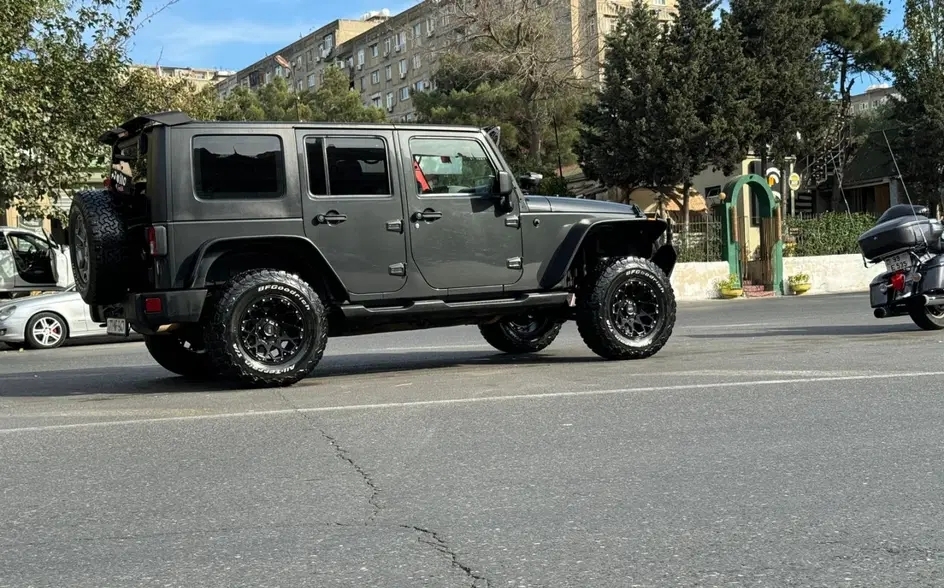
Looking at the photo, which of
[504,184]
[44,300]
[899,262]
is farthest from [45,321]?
[899,262]

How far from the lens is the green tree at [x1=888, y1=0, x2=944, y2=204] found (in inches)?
1625

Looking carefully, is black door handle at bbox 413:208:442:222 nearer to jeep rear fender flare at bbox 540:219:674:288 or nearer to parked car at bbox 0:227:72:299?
jeep rear fender flare at bbox 540:219:674:288

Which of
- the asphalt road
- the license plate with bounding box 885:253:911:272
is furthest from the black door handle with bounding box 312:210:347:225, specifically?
the license plate with bounding box 885:253:911:272

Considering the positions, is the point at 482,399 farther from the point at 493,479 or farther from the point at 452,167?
the point at 493,479

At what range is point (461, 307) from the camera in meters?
8.79

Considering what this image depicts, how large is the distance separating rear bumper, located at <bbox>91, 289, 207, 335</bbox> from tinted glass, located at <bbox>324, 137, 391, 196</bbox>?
4.45 feet

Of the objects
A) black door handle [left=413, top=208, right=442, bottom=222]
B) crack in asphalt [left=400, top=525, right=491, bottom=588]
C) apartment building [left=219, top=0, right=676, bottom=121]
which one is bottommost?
crack in asphalt [left=400, top=525, right=491, bottom=588]

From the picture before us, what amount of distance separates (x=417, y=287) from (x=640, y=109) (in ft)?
83.3

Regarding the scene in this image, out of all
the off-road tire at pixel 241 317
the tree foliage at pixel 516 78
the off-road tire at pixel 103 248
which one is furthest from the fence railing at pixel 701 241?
the off-road tire at pixel 103 248

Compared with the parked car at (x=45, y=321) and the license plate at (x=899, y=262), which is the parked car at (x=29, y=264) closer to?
the parked car at (x=45, y=321)

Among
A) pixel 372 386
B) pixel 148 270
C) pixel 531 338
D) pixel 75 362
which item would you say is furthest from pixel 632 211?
pixel 75 362

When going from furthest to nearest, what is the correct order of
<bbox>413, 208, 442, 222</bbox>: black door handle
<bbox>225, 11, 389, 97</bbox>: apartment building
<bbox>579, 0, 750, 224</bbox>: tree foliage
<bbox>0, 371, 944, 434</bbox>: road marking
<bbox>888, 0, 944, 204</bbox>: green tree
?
<bbox>225, 11, 389, 97</bbox>: apartment building, <bbox>888, 0, 944, 204</bbox>: green tree, <bbox>579, 0, 750, 224</bbox>: tree foliage, <bbox>413, 208, 442, 222</bbox>: black door handle, <bbox>0, 371, 944, 434</bbox>: road marking

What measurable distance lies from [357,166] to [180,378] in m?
2.66

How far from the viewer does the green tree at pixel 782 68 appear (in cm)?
3618
